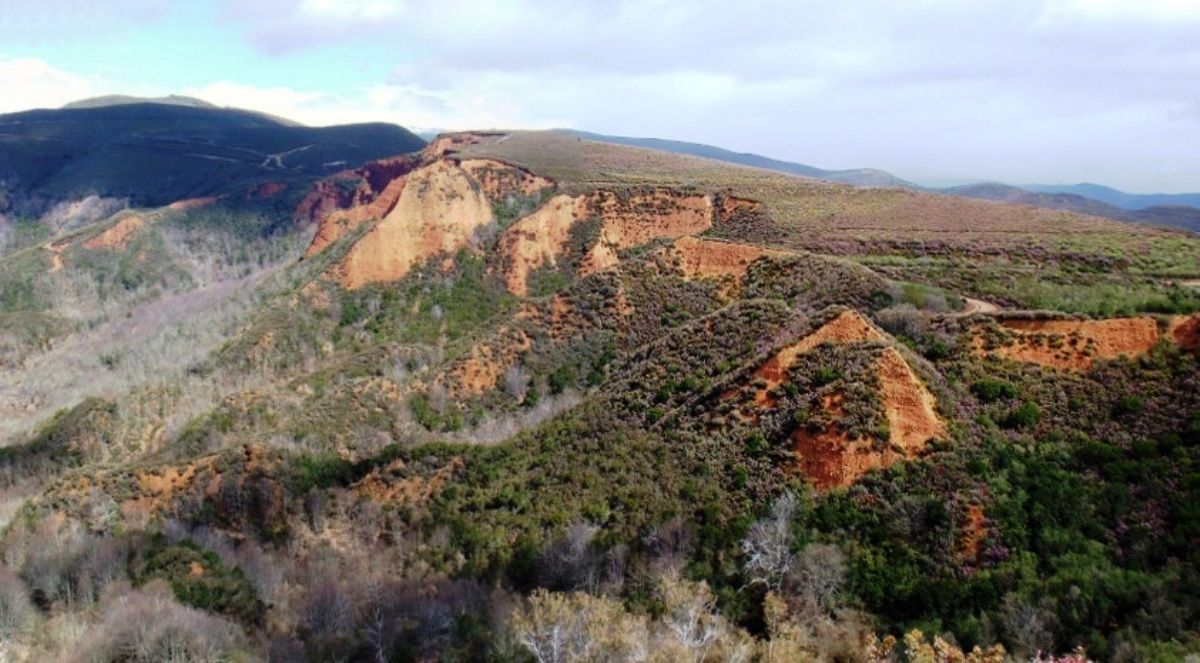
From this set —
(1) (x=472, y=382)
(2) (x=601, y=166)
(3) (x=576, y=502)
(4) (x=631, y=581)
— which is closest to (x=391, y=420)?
(1) (x=472, y=382)

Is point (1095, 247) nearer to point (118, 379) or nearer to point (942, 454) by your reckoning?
point (942, 454)

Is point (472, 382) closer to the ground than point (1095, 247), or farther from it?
closer to the ground

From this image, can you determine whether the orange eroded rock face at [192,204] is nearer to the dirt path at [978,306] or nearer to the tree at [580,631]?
the dirt path at [978,306]

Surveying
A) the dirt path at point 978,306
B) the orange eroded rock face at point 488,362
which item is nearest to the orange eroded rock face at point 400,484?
the orange eroded rock face at point 488,362

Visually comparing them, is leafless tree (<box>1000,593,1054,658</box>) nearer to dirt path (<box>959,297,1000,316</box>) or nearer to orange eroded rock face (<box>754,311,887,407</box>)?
orange eroded rock face (<box>754,311,887,407</box>)

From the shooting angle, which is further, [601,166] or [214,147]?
[214,147]

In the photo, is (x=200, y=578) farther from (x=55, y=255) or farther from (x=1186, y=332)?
Result: (x=55, y=255)

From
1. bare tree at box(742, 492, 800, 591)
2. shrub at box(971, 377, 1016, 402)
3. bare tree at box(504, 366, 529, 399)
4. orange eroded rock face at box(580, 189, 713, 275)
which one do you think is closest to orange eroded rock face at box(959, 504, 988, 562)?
bare tree at box(742, 492, 800, 591)

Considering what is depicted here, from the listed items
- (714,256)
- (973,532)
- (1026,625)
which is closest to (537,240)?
(714,256)
